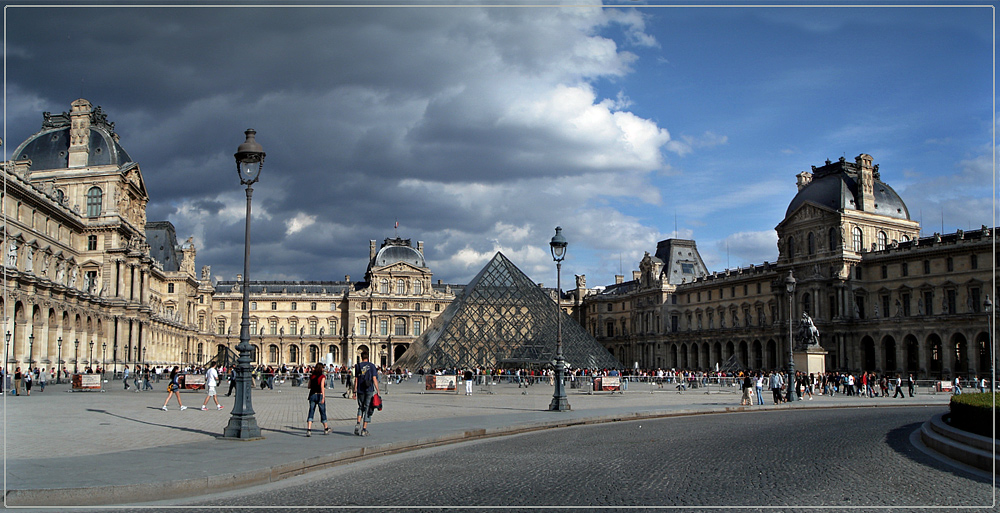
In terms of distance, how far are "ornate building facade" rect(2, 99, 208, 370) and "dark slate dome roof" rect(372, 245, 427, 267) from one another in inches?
1426

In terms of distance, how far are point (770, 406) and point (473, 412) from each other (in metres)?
10.5

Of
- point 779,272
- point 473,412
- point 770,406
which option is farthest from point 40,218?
point 779,272

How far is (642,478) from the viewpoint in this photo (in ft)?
30.8

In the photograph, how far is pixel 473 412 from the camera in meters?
20.8

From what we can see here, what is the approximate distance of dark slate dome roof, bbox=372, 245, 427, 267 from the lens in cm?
9988

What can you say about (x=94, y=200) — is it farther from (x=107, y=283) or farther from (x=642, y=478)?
(x=642, y=478)

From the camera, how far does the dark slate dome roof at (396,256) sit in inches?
3932

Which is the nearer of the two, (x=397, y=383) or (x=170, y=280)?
(x=397, y=383)

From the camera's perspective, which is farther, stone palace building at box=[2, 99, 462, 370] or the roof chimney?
the roof chimney

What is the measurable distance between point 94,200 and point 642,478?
5273 centimetres

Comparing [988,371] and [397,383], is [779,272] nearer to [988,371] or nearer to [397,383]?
[988,371]

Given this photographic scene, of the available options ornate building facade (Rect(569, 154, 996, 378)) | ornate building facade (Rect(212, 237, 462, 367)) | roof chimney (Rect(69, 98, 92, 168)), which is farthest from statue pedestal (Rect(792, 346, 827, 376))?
ornate building facade (Rect(212, 237, 462, 367))

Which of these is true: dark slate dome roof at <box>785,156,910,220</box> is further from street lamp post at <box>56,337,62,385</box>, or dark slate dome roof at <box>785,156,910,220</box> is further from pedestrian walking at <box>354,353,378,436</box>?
pedestrian walking at <box>354,353,378,436</box>

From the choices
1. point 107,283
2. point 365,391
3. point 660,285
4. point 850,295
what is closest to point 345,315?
point 660,285
